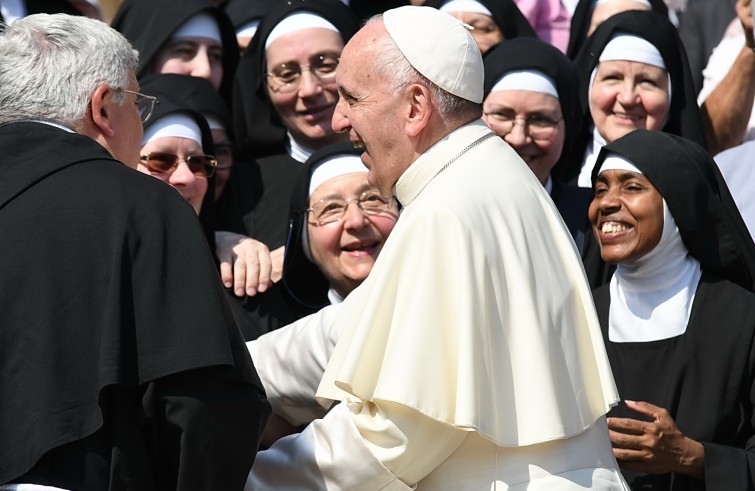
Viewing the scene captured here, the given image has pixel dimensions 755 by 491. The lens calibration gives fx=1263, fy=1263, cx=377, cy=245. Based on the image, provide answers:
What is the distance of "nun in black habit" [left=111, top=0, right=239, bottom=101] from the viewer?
700cm

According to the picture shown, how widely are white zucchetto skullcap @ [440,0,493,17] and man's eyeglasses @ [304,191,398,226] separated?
2061 mm

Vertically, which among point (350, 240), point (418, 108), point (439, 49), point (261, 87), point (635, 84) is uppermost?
point (439, 49)

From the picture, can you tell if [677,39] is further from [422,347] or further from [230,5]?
[422,347]

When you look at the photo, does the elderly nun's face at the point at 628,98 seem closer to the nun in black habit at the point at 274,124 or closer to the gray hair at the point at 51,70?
the nun in black habit at the point at 274,124

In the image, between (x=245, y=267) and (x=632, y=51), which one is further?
(x=632, y=51)

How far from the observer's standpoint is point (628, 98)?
263 inches

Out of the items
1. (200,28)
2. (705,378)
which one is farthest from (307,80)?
(705,378)

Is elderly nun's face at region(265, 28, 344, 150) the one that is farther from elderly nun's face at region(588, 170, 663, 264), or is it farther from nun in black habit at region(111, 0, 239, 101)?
elderly nun's face at region(588, 170, 663, 264)

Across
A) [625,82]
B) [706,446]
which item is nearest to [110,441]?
[706,446]

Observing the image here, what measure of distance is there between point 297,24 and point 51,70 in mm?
3339

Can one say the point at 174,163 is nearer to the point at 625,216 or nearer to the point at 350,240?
the point at 350,240

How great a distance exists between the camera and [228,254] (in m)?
5.78

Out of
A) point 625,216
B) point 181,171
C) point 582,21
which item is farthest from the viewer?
point 582,21

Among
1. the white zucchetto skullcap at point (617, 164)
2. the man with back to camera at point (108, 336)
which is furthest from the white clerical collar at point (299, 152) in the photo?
the man with back to camera at point (108, 336)
